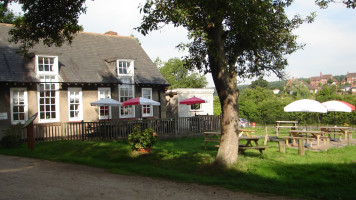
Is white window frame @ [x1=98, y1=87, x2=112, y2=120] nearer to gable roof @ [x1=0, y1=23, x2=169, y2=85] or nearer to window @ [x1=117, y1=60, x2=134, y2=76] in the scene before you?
gable roof @ [x1=0, y1=23, x2=169, y2=85]

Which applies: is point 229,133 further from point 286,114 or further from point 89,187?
point 286,114

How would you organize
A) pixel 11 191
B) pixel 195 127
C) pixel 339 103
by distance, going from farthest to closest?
pixel 195 127, pixel 339 103, pixel 11 191

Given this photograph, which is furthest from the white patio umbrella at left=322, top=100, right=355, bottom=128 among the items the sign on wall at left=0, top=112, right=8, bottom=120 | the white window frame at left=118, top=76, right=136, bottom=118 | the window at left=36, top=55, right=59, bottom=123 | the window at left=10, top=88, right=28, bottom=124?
the sign on wall at left=0, top=112, right=8, bottom=120

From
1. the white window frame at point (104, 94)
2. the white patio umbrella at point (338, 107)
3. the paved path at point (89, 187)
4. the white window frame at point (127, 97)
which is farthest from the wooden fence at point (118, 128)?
the white patio umbrella at point (338, 107)

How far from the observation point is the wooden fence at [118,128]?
57.6 ft

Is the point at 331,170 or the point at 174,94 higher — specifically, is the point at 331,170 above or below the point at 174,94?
below

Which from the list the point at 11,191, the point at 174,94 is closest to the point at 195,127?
the point at 174,94

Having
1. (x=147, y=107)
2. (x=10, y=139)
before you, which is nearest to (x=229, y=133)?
Answer: (x=10, y=139)

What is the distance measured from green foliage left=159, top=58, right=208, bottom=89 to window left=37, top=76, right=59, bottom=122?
31.5 metres

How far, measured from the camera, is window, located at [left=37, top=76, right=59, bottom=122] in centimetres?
2019

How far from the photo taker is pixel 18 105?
19.2 metres

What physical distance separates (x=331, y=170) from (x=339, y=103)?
1021 cm

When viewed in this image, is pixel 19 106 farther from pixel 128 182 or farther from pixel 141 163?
pixel 128 182

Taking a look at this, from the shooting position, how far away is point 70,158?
12695 millimetres
